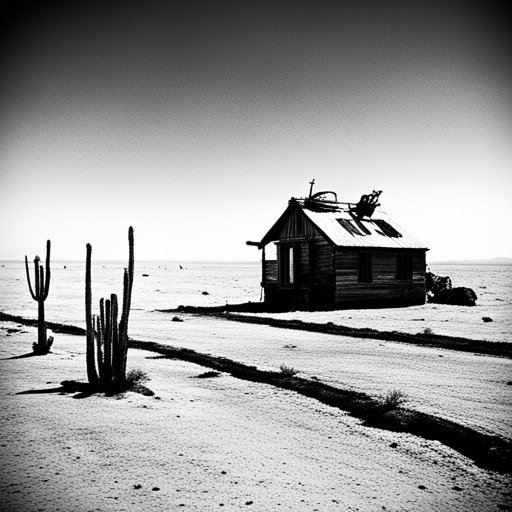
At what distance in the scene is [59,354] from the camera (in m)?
11.9

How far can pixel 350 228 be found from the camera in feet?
84.6

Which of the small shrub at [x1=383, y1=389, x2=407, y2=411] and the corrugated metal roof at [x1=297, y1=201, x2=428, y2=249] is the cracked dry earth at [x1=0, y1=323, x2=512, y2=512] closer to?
the small shrub at [x1=383, y1=389, x2=407, y2=411]

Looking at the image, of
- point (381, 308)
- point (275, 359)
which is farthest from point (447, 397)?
point (381, 308)

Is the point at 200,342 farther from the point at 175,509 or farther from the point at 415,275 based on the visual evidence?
the point at 415,275

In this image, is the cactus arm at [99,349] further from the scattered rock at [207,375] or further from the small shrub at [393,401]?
the small shrub at [393,401]

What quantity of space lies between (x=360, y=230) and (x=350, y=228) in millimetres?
569

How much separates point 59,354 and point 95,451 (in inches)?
274

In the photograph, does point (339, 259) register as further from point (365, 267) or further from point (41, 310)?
point (41, 310)

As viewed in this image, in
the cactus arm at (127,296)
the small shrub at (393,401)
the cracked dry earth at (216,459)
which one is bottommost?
the cracked dry earth at (216,459)

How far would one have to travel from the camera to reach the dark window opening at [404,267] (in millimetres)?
26172

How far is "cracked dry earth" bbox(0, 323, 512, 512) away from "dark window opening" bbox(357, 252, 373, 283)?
17349 mm

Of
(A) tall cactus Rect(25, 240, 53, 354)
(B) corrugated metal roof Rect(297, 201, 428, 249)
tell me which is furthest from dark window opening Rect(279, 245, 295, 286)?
(A) tall cactus Rect(25, 240, 53, 354)

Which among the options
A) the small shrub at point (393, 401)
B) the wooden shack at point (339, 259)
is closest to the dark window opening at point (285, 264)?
the wooden shack at point (339, 259)

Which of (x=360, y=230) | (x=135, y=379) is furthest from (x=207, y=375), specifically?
(x=360, y=230)
